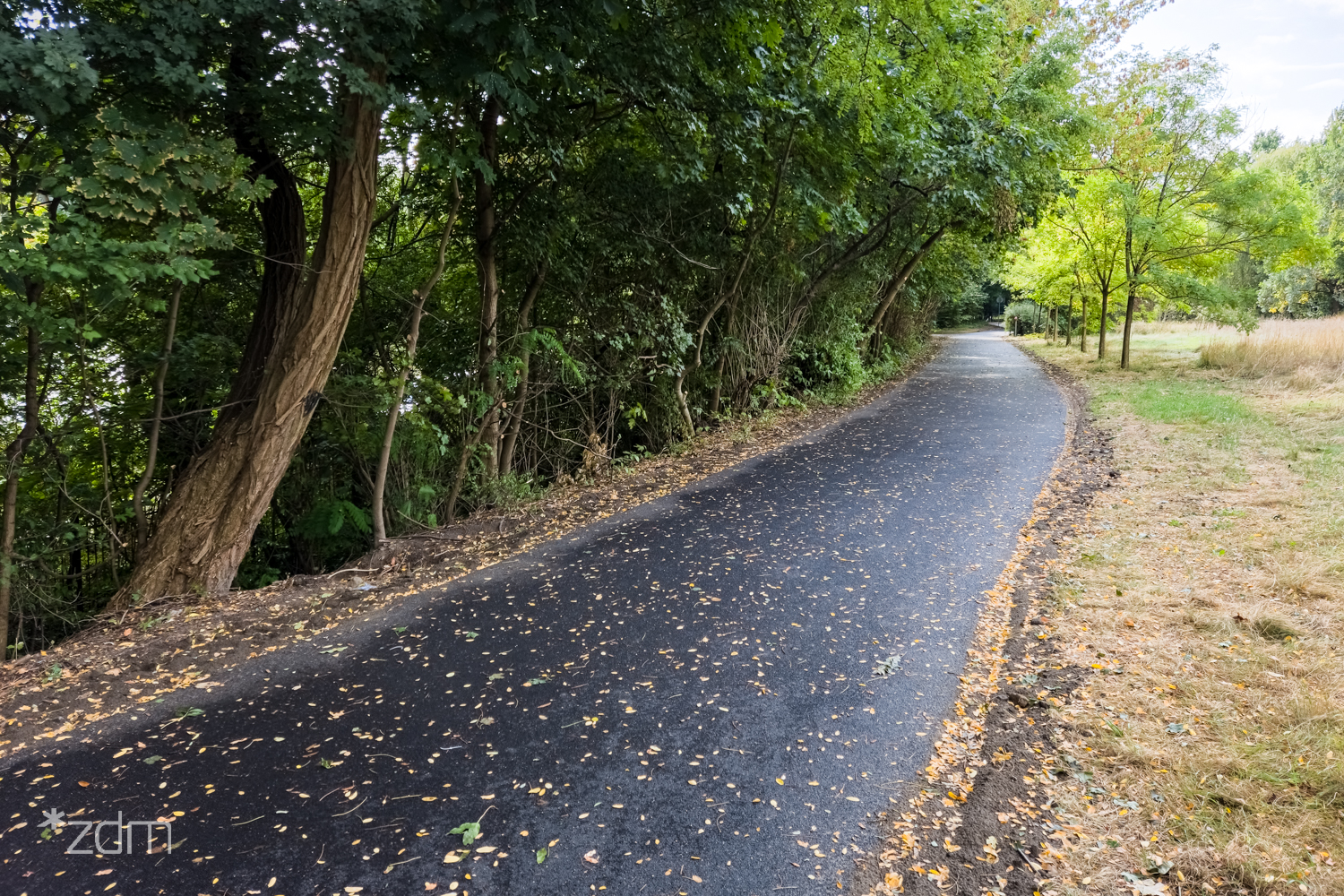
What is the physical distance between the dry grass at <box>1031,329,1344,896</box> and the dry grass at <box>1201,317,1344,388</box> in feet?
24.3

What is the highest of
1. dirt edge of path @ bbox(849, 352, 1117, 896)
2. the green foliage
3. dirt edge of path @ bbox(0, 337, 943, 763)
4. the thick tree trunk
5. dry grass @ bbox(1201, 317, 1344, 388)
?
the thick tree trunk

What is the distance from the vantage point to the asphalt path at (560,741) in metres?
2.57

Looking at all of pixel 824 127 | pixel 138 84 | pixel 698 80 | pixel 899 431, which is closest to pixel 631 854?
pixel 138 84

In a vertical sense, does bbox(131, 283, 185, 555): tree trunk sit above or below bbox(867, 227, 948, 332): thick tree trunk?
below

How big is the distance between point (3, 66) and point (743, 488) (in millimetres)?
6403

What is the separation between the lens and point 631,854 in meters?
2.63

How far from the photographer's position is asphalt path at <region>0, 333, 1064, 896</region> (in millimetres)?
2574

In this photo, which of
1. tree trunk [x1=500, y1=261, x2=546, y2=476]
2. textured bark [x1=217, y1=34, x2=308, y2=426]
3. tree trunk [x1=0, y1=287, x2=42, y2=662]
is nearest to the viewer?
tree trunk [x1=0, y1=287, x2=42, y2=662]

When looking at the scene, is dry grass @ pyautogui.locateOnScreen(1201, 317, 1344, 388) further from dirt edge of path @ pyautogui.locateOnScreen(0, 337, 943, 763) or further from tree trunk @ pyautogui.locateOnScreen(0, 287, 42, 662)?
tree trunk @ pyautogui.locateOnScreen(0, 287, 42, 662)

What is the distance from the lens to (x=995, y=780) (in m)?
3.05

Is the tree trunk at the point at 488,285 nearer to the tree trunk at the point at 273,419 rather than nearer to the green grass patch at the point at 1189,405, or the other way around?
the tree trunk at the point at 273,419

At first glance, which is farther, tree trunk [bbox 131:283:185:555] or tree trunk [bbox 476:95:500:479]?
tree trunk [bbox 476:95:500:479]

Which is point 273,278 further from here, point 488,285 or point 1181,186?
point 1181,186

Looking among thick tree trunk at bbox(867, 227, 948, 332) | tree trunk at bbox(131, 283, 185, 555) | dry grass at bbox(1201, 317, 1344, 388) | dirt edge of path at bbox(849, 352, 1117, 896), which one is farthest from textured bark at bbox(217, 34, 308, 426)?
dry grass at bbox(1201, 317, 1344, 388)
